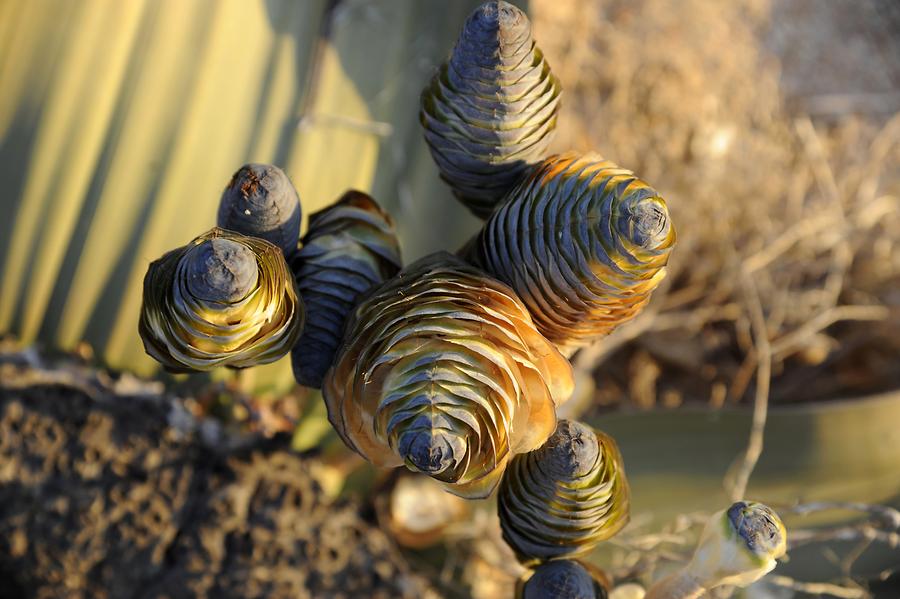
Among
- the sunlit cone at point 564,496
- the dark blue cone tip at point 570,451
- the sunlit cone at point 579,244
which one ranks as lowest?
the sunlit cone at point 564,496

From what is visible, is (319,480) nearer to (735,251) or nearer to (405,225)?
(405,225)

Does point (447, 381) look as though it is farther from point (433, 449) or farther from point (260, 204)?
point (260, 204)

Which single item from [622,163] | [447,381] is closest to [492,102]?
[447,381]

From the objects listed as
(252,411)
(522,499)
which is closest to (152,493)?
(252,411)

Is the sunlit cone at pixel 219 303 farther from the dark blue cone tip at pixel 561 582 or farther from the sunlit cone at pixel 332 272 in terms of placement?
the dark blue cone tip at pixel 561 582

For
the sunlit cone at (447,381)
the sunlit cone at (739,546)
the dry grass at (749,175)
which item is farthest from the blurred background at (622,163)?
the sunlit cone at (447,381)

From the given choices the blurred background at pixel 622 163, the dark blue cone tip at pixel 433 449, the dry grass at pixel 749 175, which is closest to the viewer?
the dark blue cone tip at pixel 433 449

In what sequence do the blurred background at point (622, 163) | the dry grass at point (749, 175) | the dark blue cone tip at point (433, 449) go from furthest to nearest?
the dry grass at point (749, 175) < the blurred background at point (622, 163) < the dark blue cone tip at point (433, 449)
